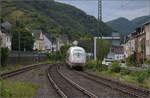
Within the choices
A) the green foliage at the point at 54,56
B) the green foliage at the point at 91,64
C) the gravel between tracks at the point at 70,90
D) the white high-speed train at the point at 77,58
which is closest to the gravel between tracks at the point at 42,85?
the gravel between tracks at the point at 70,90

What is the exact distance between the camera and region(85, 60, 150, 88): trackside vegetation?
1908cm

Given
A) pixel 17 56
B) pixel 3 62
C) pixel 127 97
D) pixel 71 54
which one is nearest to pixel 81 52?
pixel 71 54

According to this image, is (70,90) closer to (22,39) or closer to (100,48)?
(100,48)

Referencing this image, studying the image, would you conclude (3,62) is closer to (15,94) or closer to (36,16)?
(15,94)

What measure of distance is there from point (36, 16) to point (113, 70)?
570ft

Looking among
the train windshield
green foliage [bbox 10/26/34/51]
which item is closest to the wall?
green foliage [bbox 10/26/34/51]

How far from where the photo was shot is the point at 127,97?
11.8 m

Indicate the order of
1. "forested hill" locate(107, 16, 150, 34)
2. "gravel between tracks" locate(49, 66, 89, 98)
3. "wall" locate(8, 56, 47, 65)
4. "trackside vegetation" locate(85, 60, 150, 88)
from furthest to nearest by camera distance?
"forested hill" locate(107, 16, 150, 34)
"wall" locate(8, 56, 47, 65)
"trackside vegetation" locate(85, 60, 150, 88)
"gravel between tracks" locate(49, 66, 89, 98)

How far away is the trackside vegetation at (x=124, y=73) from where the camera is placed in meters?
19.1

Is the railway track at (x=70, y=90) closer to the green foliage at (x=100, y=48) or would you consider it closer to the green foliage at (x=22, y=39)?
the green foliage at (x=100, y=48)

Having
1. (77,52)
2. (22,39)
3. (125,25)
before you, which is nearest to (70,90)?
(77,52)

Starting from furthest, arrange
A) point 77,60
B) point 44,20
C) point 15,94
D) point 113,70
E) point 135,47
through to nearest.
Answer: point 44,20 < point 135,47 < point 77,60 < point 113,70 < point 15,94

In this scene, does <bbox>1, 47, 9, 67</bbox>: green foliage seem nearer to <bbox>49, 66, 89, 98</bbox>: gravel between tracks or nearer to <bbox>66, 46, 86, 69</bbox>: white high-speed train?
<bbox>66, 46, 86, 69</bbox>: white high-speed train

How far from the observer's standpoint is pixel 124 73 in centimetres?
2808
